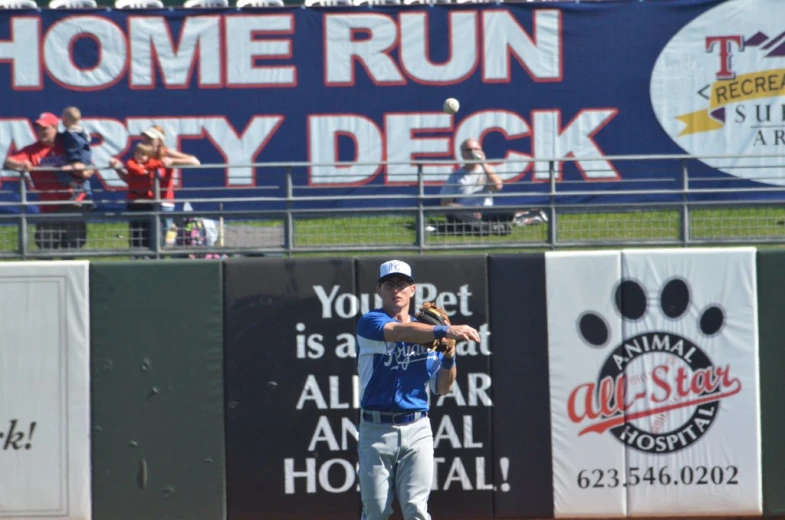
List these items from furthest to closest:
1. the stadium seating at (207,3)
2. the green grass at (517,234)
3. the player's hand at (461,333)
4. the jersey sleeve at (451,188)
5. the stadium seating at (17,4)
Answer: the stadium seating at (207,3) < the stadium seating at (17,4) < the jersey sleeve at (451,188) < the green grass at (517,234) < the player's hand at (461,333)

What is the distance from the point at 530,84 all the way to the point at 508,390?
18.3 feet

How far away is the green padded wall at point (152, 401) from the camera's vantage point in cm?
1034

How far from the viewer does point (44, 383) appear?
10.4 meters

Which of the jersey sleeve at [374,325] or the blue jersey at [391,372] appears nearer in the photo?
the jersey sleeve at [374,325]

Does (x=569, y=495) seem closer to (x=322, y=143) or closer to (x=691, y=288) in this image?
(x=691, y=288)

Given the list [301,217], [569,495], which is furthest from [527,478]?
[301,217]

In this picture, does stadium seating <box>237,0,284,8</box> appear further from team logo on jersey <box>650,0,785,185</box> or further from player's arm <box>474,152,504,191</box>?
team logo on jersey <box>650,0,785,185</box>

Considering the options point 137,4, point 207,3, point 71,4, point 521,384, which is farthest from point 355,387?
point 71,4

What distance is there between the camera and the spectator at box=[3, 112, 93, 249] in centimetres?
1098

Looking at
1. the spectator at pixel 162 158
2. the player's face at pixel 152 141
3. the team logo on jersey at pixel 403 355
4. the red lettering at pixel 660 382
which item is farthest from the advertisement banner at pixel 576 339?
the player's face at pixel 152 141

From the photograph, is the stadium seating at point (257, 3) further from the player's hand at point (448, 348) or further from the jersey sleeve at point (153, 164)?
the player's hand at point (448, 348)

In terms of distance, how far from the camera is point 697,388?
34.4 feet

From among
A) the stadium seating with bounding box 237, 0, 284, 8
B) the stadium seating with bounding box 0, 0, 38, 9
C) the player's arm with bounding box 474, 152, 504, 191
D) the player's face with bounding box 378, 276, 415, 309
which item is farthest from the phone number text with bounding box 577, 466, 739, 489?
the stadium seating with bounding box 0, 0, 38, 9

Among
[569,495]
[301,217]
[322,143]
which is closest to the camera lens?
[569,495]
